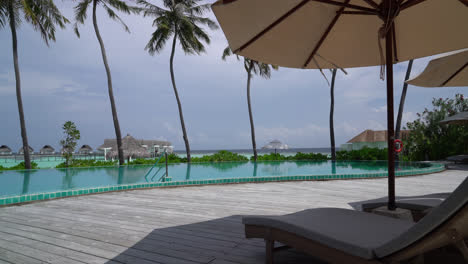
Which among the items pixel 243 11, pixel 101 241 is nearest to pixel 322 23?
pixel 243 11

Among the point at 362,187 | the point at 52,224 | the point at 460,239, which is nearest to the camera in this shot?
the point at 460,239

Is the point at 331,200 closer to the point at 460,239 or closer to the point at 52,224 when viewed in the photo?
the point at 460,239

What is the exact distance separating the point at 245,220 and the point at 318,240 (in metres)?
0.55

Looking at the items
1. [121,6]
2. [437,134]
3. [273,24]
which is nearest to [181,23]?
[121,6]

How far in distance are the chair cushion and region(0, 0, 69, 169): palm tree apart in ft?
44.1

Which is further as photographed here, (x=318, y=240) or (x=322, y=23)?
(x=322, y=23)

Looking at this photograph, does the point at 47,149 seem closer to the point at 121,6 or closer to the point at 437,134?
the point at 121,6

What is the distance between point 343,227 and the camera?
1716 millimetres

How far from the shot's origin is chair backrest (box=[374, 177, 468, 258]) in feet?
3.34

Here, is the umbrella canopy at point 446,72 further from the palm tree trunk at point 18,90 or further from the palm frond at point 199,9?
the palm frond at point 199,9

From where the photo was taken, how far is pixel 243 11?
2289mm

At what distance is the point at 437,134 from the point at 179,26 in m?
14.7

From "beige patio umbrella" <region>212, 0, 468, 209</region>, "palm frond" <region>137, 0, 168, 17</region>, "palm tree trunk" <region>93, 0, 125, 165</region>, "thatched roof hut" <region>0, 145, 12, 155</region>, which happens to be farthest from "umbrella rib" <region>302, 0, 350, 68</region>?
"thatched roof hut" <region>0, 145, 12, 155</region>

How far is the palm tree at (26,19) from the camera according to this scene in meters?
11.8
